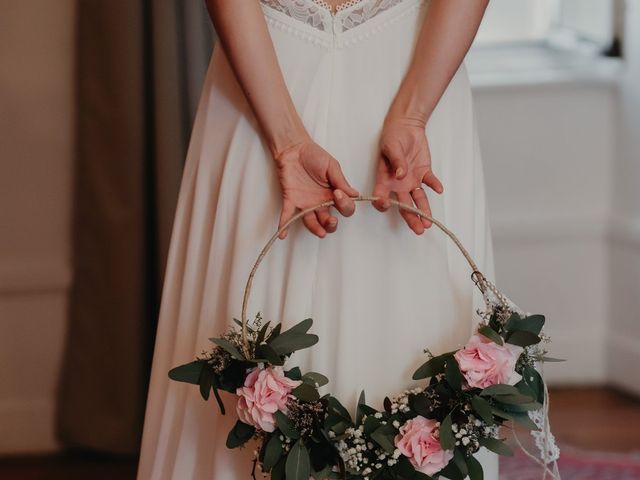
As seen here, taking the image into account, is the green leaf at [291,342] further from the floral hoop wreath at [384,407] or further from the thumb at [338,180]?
the thumb at [338,180]

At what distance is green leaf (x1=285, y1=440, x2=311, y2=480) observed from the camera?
1.26 meters

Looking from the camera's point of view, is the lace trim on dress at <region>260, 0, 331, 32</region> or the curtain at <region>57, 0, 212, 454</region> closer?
the lace trim on dress at <region>260, 0, 331, 32</region>

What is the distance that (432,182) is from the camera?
1343 millimetres

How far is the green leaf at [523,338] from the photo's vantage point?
1.30m

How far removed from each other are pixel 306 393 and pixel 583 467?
1412mm

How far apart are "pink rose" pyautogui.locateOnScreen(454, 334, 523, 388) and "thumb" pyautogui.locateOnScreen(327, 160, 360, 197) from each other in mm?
244

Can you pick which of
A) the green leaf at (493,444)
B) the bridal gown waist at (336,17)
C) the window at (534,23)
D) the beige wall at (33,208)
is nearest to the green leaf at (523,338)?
the green leaf at (493,444)

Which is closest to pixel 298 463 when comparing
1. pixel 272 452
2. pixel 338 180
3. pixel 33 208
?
pixel 272 452

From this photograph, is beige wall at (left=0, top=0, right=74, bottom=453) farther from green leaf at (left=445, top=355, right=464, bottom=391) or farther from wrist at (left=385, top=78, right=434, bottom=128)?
green leaf at (left=445, top=355, right=464, bottom=391)

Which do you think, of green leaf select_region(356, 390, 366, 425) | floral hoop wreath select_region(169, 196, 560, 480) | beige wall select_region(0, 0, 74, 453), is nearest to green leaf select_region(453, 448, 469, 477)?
floral hoop wreath select_region(169, 196, 560, 480)

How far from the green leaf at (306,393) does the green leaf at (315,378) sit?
2cm

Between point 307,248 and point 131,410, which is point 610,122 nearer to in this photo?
point 131,410

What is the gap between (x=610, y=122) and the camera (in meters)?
2.93

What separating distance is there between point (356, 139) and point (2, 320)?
5.52ft
